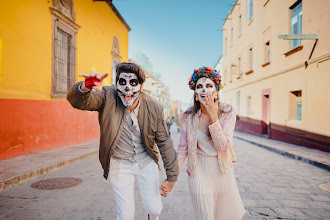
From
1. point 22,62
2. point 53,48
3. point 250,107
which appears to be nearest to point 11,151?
point 22,62

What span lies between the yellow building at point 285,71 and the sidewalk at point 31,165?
334 inches

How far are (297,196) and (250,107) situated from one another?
14299 millimetres

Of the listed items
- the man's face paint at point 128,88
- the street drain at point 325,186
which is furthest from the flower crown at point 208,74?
the street drain at point 325,186

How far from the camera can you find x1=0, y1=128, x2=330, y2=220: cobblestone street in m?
3.42

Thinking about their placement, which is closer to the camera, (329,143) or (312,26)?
(329,143)

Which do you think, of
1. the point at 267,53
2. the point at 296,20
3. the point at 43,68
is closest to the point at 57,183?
the point at 43,68

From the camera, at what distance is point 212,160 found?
2301 mm

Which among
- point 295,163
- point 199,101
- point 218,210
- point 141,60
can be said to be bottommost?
point 295,163

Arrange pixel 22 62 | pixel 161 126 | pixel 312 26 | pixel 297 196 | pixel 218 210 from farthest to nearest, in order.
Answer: pixel 312 26 → pixel 22 62 → pixel 297 196 → pixel 161 126 → pixel 218 210

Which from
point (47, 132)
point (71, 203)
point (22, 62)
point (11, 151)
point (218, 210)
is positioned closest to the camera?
point (218, 210)

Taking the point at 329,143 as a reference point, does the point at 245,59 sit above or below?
above

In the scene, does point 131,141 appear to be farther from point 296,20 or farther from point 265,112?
point 265,112

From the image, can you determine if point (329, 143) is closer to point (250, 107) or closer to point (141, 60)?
point (250, 107)

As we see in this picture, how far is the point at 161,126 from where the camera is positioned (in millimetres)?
2465
